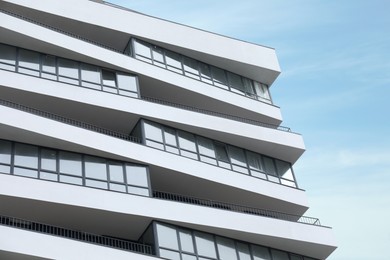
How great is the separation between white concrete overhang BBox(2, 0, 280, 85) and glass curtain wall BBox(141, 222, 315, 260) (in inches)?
487

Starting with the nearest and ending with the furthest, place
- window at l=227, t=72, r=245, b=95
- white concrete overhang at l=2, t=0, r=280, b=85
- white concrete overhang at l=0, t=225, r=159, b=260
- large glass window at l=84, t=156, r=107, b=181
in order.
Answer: white concrete overhang at l=0, t=225, r=159, b=260 → large glass window at l=84, t=156, r=107, b=181 → white concrete overhang at l=2, t=0, r=280, b=85 → window at l=227, t=72, r=245, b=95

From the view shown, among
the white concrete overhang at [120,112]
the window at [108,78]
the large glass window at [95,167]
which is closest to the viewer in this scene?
the large glass window at [95,167]

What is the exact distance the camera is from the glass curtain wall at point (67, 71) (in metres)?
33.2

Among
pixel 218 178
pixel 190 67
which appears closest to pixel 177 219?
pixel 218 178

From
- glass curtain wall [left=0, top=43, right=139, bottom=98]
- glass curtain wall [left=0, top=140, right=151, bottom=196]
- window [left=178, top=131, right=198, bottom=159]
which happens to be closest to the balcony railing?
glass curtain wall [left=0, top=43, right=139, bottom=98]

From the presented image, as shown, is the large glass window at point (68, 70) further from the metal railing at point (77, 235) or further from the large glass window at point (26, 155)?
the metal railing at point (77, 235)

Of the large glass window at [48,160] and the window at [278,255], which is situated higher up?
the large glass window at [48,160]

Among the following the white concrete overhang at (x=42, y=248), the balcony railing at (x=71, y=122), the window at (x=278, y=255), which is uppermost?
the balcony railing at (x=71, y=122)

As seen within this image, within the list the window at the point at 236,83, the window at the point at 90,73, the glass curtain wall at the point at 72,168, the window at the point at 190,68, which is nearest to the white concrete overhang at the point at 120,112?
the window at the point at 90,73

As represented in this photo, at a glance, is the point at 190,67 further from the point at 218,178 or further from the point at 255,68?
the point at 218,178

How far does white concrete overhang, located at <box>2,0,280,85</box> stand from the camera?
36.3 metres

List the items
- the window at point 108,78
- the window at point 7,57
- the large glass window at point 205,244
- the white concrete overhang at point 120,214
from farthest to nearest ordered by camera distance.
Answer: the window at point 108,78, the window at point 7,57, the large glass window at point 205,244, the white concrete overhang at point 120,214

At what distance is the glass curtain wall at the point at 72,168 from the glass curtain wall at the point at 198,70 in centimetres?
810

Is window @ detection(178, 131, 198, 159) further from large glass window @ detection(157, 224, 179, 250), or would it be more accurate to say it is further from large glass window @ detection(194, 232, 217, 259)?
large glass window @ detection(157, 224, 179, 250)
